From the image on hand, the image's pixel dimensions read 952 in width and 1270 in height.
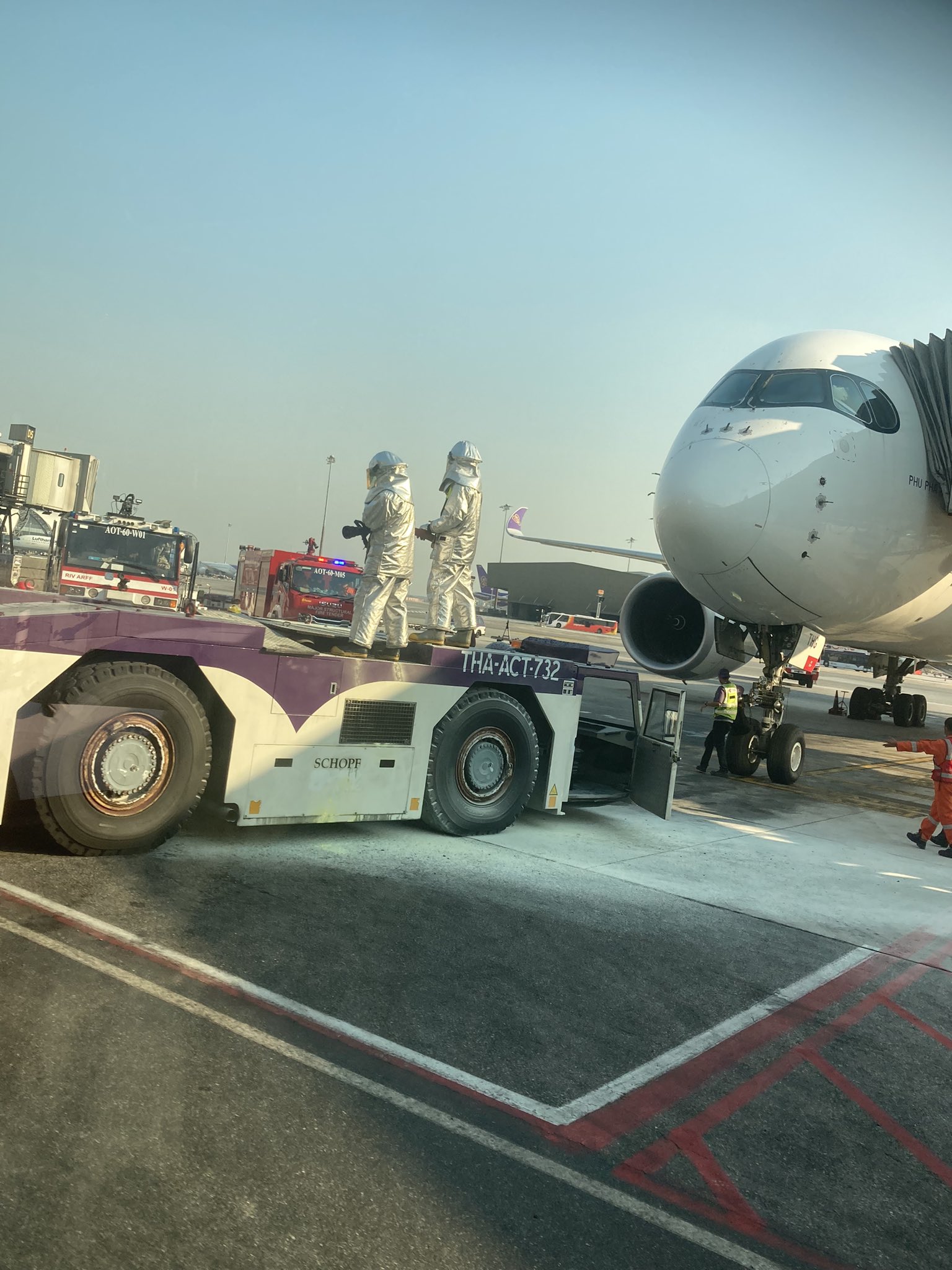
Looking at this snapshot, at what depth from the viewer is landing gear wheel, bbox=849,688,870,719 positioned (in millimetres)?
24062

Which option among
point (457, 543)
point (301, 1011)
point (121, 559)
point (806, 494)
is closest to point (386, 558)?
point (457, 543)

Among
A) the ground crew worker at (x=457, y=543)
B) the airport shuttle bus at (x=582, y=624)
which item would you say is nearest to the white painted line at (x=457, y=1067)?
the ground crew worker at (x=457, y=543)

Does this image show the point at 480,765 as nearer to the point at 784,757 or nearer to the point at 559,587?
the point at 784,757

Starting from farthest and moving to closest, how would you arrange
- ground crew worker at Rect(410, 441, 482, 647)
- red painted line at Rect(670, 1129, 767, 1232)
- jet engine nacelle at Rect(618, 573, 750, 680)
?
jet engine nacelle at Rect(618, 573, 750, 680) < ground crew worker at Rect(410, 441, 482, 647) < red painted line at Rect(670, 1129, 767, 1232)

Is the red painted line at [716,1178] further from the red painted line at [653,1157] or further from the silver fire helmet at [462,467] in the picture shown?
the silver fire helmet at [462,467]

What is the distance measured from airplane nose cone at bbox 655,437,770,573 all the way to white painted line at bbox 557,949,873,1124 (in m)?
5.17

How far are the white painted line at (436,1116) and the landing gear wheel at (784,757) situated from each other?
9991mm

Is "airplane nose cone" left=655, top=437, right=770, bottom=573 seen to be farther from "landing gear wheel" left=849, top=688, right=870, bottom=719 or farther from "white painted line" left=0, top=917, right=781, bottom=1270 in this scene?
"landing gear wheel" left=849, top=688, right=870, bottom=719

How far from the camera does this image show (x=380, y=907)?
6.00m

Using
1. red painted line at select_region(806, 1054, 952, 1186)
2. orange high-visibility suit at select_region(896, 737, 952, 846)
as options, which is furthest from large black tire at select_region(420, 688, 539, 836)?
orange high-visibility suit at select_region(896, 737, 952, 846)

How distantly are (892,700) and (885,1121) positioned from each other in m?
20.3

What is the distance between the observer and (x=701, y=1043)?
4.63 m

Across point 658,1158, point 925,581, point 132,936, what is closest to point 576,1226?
point 658,1158

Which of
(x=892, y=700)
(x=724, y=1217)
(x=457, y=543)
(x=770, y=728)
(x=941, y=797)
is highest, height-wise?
(x=457, y=543)
